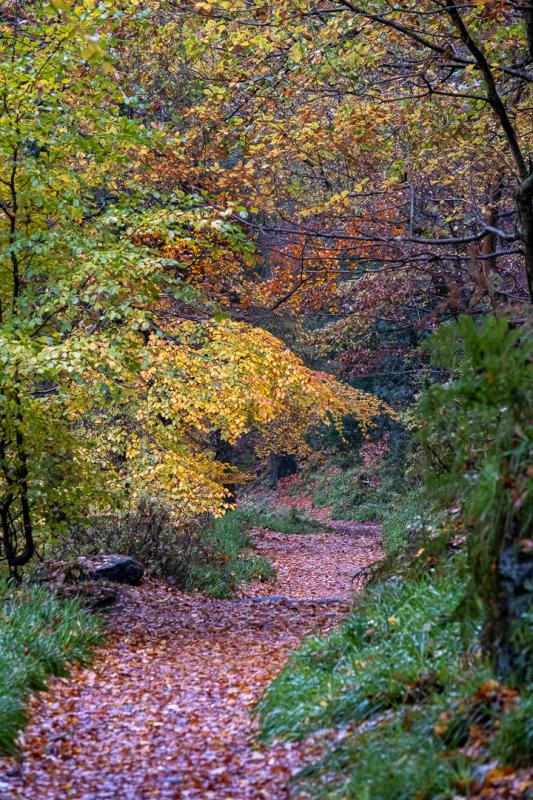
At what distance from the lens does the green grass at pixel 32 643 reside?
5094 mm

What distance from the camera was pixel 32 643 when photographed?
6344mm

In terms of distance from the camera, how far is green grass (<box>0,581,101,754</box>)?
5094 millimetres

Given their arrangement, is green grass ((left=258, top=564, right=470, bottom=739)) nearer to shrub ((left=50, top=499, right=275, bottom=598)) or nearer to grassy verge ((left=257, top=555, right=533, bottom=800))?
grassy verge ((left=257, top=555, right=533, bottom=800))

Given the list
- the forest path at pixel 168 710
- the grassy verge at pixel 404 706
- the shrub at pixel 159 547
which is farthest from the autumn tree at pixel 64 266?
the grassy verge at pixel 404 706

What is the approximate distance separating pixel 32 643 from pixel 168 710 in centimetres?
134

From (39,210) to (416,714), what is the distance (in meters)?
6.14

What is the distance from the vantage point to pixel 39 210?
26.7 feet

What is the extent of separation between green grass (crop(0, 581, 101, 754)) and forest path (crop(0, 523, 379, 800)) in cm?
14

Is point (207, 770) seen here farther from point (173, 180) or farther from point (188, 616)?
point (173, 180)

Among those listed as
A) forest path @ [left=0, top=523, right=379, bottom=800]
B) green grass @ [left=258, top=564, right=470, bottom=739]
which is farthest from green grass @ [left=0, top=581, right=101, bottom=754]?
green grass @ [left=258, top=564, right=470, bottom=739]

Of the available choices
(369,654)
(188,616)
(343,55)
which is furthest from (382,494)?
(369,654)

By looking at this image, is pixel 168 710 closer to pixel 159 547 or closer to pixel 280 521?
pixel 159 547

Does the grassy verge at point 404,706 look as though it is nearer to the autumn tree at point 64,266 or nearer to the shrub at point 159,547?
the autumn tree at point 64,266

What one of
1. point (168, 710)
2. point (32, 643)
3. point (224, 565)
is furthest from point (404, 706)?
point (224, 565)
